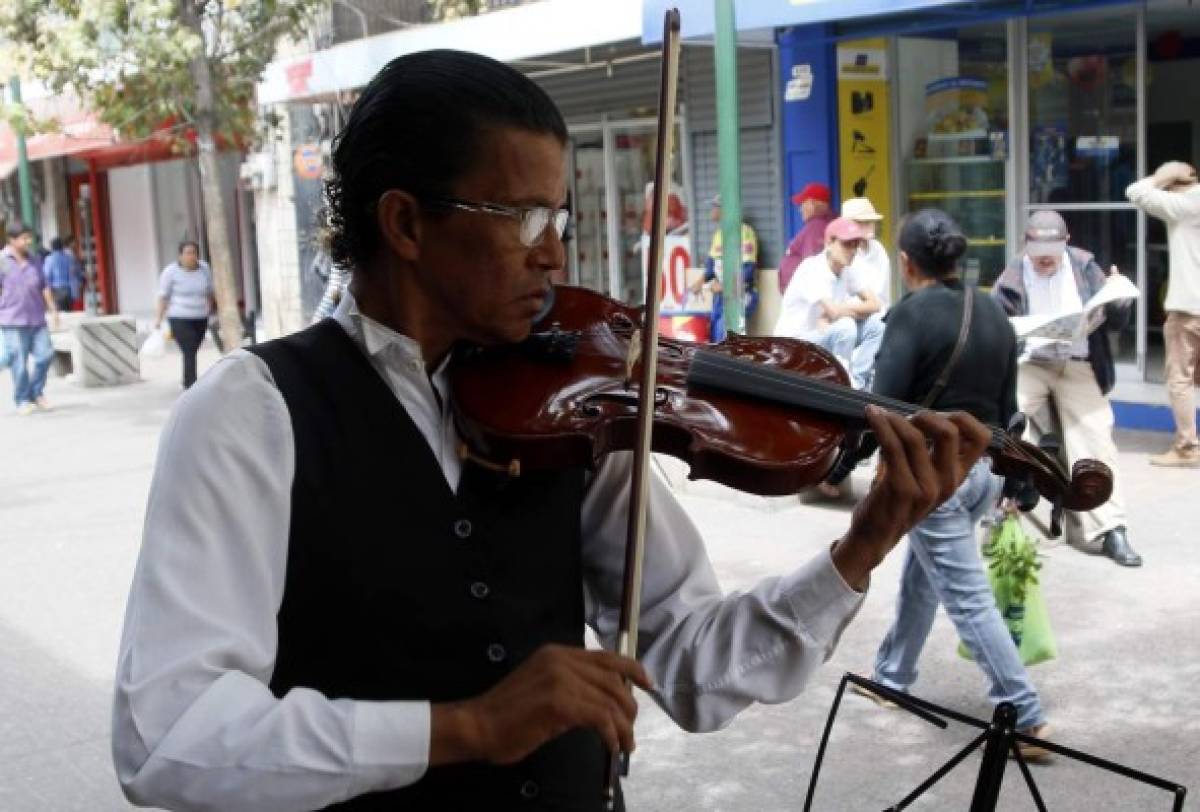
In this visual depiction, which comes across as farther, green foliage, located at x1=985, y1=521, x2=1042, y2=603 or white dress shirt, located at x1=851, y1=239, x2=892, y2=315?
white dress shirt, located at x1=851, y1=239, x2=892, y2=315

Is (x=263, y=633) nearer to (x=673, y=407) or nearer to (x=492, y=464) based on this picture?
(x=492, y=464)

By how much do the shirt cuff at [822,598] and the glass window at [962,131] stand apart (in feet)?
31.5

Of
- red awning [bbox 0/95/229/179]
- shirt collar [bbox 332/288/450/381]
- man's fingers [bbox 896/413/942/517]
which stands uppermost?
red awning [bbox 0/95/229/179]

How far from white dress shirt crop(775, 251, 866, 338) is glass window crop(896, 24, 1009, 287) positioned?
112 inches

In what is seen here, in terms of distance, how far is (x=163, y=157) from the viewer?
2214 cm

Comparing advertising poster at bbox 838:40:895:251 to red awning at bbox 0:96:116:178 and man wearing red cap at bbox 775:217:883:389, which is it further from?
red awning at bbox 0:96:116:178

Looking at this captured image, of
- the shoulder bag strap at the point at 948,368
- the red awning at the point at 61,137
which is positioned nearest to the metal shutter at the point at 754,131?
the shoulder bag strap at the point at 948,368

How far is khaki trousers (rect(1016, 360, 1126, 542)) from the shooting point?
7.09m

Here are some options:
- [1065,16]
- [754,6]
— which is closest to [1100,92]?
[1065,16]

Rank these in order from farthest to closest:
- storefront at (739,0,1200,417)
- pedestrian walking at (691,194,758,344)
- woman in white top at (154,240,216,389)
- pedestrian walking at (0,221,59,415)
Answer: woman in white top at (154,240,216,389) → pedestrian walking at (0,221,59,415) → pedestrian walking at (691,194,758,344) → storefront at (739,0,1200,417)

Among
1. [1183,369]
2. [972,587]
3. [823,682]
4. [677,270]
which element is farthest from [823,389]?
[677,270]

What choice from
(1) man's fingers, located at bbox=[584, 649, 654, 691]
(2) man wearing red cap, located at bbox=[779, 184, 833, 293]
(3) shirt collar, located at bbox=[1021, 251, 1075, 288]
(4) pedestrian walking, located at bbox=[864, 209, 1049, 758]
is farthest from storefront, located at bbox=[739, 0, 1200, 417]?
(1) man's fingers, located at bbox=[584, 649, 654, 691]

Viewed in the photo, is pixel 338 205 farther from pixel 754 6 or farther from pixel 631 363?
pixel 754 6

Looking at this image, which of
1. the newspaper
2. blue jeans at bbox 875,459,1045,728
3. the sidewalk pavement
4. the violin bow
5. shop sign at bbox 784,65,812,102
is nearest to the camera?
the violin bow
